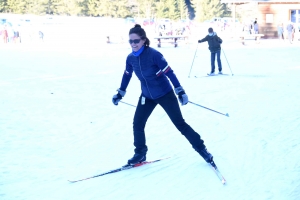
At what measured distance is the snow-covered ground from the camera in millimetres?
3451

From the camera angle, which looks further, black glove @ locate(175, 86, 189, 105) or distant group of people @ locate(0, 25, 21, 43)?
distant group of people @ locate(0, 25, 21, 43)

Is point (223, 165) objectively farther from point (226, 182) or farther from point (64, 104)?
point (64, 104)

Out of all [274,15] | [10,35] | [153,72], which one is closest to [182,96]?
[153,72]

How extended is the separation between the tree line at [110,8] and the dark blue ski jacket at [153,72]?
60525 millimetres

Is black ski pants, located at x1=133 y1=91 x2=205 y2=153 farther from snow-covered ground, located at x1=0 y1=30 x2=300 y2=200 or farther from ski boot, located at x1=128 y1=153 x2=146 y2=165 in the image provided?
snow-covered ground, located at x1=0 y1=30 x2=300 y2=200

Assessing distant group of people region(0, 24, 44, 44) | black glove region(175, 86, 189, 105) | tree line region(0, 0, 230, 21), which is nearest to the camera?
black glove region(175, 86, 189, 105)

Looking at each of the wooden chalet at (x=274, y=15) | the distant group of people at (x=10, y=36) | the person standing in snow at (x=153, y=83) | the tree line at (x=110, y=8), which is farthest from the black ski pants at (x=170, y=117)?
the tree line at (x=110, y=8)

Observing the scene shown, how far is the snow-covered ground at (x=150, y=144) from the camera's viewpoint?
11.3ft

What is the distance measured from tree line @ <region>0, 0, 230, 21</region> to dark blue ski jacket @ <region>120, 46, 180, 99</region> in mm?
60525

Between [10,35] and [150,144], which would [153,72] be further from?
[10,35]

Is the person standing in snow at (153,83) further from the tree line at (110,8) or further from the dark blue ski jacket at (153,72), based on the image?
the tree line at (110,8)

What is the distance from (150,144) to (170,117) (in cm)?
125

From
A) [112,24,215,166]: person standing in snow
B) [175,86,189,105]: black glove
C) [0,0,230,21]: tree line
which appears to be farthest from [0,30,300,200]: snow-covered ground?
[0,0,230,21]: tree line

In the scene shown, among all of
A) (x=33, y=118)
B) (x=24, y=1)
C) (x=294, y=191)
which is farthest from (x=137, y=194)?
(x=24, y=1)
